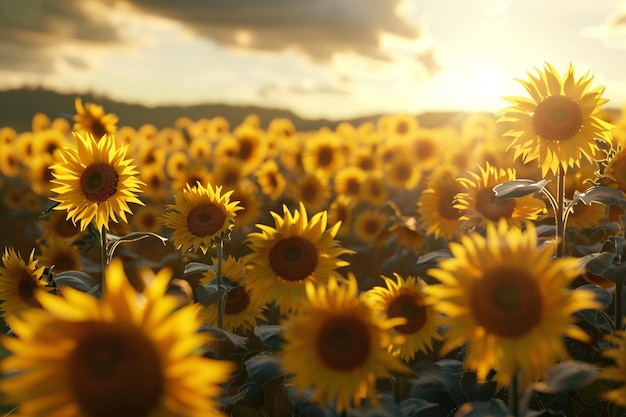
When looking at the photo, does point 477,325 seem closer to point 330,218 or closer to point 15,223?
point 330,218

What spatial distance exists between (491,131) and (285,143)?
18.5 ft

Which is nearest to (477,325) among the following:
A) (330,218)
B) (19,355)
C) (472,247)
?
(472,247)

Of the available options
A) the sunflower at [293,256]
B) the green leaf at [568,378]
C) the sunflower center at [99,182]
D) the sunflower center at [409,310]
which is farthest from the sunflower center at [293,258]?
the sunflower center at [99,182]

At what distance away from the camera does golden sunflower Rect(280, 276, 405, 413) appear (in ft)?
8.80

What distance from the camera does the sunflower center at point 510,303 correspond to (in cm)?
250

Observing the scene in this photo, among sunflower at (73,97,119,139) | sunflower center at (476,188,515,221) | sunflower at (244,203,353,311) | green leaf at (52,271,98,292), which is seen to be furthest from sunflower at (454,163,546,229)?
sunflower at (73,97,119,139)

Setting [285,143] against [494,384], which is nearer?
[494,384]

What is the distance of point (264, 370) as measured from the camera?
3072mm

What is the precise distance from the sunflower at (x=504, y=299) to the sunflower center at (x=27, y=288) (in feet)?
10.2

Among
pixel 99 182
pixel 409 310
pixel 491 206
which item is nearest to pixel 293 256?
pixel 409 310

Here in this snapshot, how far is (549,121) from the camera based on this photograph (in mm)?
4441

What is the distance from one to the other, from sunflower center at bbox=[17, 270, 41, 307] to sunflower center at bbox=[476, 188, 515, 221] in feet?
11.0

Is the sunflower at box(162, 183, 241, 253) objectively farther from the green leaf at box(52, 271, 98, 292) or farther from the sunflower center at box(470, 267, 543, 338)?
the sunflower center at box(470, 267, 543, 338)

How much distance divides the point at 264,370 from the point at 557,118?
8.95 feet
